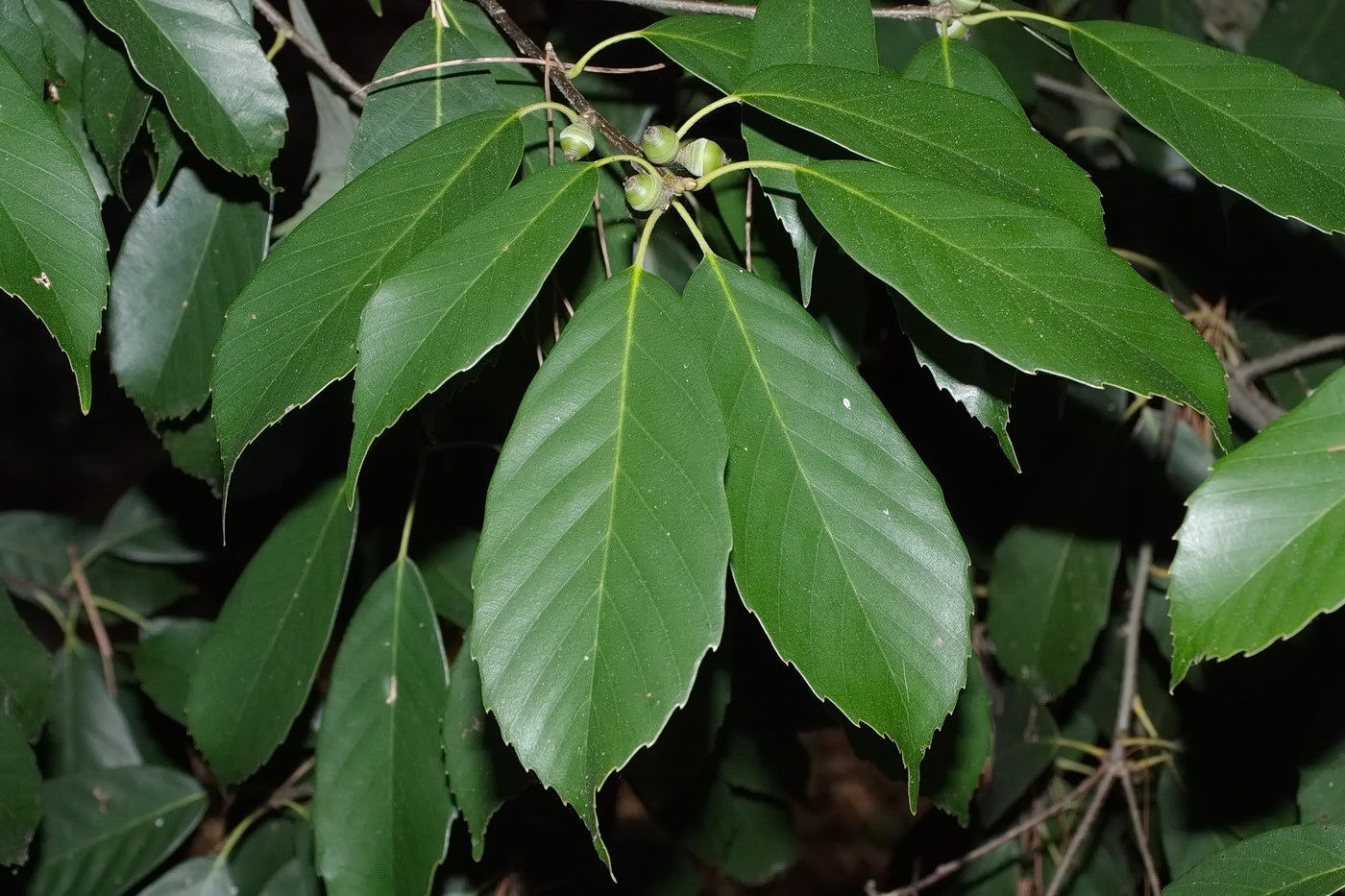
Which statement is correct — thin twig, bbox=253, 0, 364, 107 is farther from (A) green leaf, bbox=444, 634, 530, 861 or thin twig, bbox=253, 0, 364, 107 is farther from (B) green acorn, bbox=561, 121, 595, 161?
(A) green leaf, bbox=444, 634, 530, 861

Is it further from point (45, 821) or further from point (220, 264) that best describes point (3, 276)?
point (45, 821)

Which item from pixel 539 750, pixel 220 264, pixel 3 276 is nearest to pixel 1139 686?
pixel 539 750

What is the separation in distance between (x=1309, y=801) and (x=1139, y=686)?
1.34 ft

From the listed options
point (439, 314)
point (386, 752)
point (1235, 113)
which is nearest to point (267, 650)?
point (386, 752)

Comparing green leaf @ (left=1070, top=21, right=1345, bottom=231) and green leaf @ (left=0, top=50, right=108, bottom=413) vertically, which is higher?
green leaf @ (left=0, top=50, right=108, bottom=413)

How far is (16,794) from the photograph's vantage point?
93 cm

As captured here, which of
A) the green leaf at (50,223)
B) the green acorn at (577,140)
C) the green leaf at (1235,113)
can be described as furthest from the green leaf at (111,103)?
the green leaf at (1235,113)

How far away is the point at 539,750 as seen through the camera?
20.8 inches

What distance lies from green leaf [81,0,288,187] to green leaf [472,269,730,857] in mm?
339

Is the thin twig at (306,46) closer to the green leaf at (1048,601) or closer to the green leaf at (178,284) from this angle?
the green leaf at (178,284)

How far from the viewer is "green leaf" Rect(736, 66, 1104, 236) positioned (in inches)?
21.8

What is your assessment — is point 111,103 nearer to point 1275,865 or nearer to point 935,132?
point 935,132

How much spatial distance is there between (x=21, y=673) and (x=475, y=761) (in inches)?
18.8

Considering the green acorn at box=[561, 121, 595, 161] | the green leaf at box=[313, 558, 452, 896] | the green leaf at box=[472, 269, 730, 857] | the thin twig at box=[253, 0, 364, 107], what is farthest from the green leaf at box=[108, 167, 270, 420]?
the green leaf at box=[472, 269, 730, 857]
